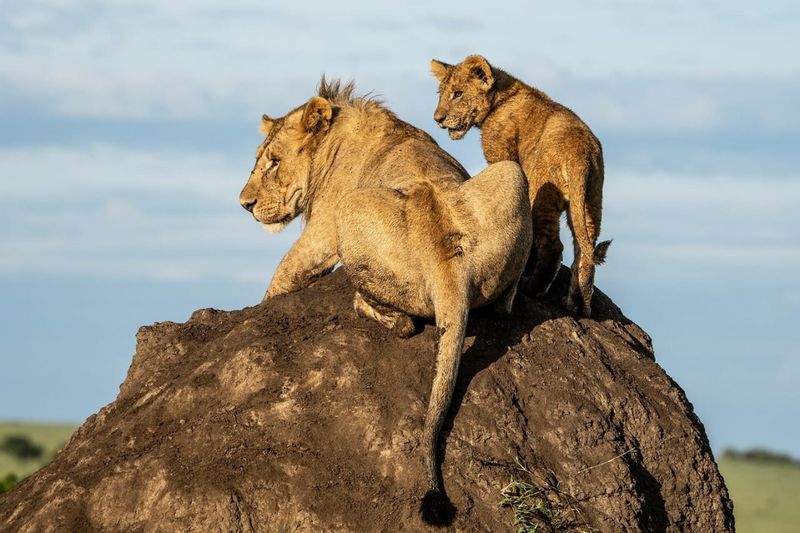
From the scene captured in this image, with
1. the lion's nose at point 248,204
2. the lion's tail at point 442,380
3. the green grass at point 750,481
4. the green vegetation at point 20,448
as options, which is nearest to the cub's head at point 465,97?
the lion's nose at point 248,204

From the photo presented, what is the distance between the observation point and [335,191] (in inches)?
377

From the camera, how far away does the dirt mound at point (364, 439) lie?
7250 mm

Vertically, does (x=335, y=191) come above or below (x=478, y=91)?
below

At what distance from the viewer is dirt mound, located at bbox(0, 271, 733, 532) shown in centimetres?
725

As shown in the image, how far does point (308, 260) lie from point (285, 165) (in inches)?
44.2

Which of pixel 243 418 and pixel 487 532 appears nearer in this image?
pixel 487 532

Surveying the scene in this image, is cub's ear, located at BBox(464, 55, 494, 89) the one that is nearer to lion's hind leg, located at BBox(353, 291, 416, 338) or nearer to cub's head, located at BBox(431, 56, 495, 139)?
cub's head, located at BBox(431, 56, 495, 139)

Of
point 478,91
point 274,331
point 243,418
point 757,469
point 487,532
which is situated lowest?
point 487,532

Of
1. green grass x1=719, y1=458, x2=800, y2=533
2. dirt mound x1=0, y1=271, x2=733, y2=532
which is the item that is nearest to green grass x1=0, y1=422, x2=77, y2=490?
dirt mound x1=0, y1=271, x2=733, y2=532

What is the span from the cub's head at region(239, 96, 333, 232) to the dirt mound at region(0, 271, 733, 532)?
5.37 feet

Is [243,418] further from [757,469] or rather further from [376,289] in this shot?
[757,469]

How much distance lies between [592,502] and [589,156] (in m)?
2.84

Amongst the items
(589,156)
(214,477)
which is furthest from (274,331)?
(589,156)

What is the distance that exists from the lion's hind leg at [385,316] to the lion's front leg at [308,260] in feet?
3.00
